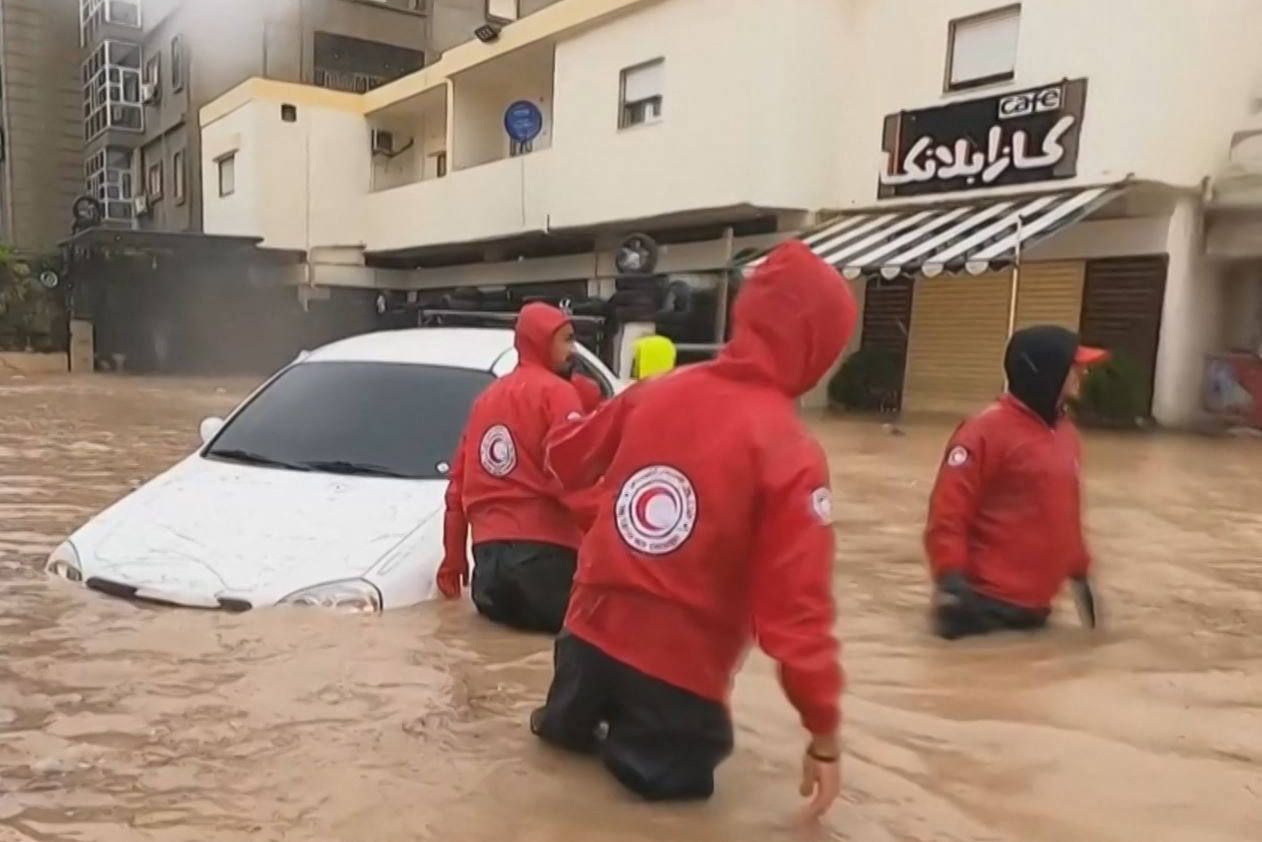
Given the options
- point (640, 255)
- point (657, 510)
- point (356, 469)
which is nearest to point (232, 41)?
point (640, 255)

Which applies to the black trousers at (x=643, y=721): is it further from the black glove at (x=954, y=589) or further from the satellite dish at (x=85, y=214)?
the satellite dish at (x=85, y=214)

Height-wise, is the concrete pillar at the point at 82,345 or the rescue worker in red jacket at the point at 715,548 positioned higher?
the rescue worker in red jacket at the point at 715,548

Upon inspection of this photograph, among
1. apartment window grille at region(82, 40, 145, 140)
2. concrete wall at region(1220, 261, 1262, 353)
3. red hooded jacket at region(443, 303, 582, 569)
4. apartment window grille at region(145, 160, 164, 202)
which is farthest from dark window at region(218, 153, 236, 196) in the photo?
red hooded jacket at region(443, 303, 582, 569)

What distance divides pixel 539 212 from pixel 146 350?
40.2ft

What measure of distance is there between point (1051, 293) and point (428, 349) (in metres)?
10.7

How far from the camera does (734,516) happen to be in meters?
2.37

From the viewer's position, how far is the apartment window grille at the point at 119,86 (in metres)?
31.2

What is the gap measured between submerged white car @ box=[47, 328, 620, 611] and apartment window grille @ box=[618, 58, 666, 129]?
1150 cm

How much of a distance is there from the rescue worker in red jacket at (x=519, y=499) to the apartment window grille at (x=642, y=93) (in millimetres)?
12836

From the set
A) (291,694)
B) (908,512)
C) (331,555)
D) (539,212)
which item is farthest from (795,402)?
(539,212)

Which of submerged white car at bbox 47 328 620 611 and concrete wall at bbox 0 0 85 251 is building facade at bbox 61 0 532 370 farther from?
submerged white car at bbox 47 328 620 611

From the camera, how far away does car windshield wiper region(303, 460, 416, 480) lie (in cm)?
475

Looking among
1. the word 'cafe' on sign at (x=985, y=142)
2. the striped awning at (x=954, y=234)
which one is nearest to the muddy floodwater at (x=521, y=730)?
the striped awning at (x=954, y=234)

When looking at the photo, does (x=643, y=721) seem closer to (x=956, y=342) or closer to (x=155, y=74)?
(x=956, y=342)
